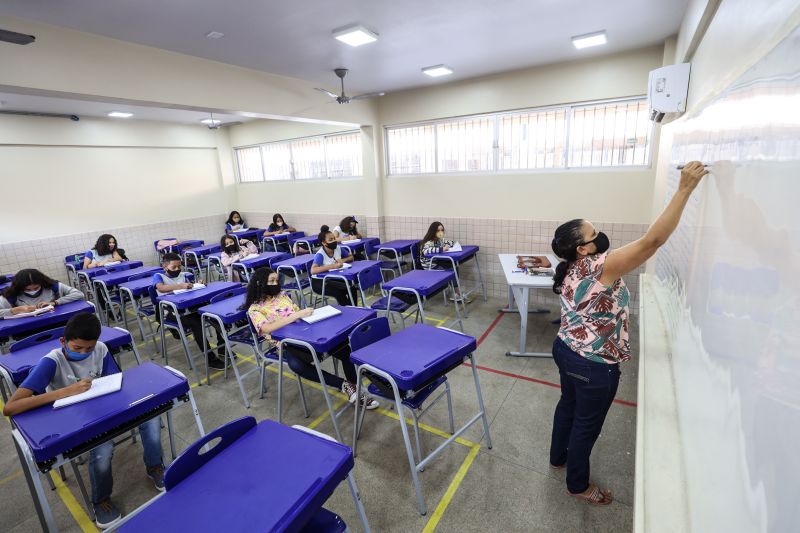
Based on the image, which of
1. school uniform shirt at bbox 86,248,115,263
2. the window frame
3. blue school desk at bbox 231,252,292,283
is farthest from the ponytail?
school uniform shirt at bbox 86,248,115,263

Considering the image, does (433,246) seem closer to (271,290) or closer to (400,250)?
(400,250)

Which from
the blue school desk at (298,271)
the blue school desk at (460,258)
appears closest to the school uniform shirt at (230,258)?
the blue school desk at (298,271)

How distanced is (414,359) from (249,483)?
1.09m

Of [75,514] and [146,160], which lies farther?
[146,160]

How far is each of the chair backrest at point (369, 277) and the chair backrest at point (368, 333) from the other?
1744mm

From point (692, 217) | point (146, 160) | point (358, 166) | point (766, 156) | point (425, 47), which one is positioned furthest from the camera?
point (146, 160)

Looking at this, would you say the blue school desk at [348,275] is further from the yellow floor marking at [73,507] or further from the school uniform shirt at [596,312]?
the school uniform shirt at [596,312]

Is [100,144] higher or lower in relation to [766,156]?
higher

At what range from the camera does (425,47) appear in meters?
4.04

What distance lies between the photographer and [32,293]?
148 inches

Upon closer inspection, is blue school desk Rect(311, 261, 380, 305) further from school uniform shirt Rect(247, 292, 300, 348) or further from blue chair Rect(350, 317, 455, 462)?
blue chair Rect(350, 317, 455, 462)

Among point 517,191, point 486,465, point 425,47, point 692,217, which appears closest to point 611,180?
point 517,191

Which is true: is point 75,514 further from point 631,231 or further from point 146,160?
point 146,160

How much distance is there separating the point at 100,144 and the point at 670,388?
9.74m
